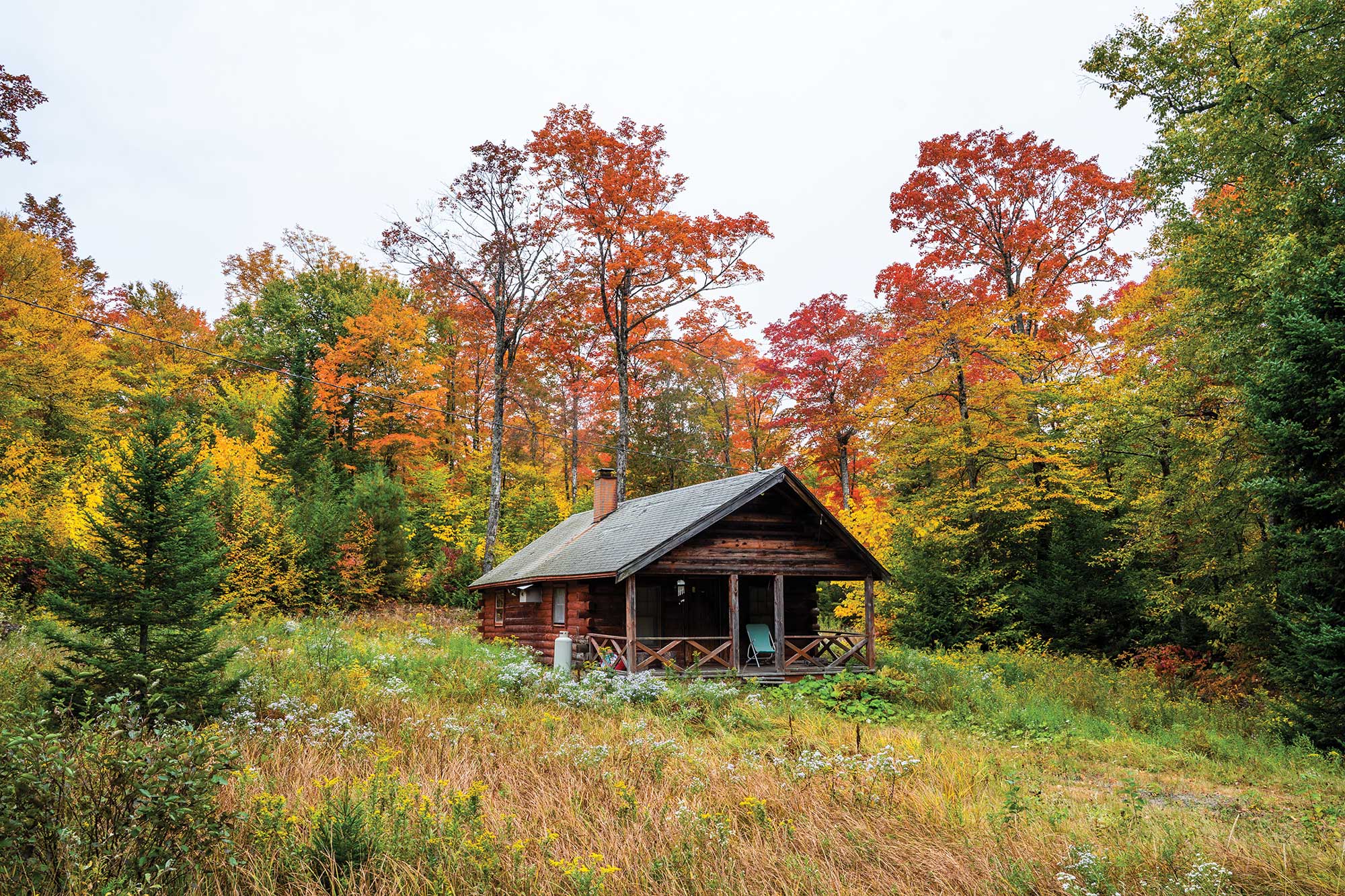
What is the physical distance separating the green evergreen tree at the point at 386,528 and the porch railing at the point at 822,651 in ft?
43.9

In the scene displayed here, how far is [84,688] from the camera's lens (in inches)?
327

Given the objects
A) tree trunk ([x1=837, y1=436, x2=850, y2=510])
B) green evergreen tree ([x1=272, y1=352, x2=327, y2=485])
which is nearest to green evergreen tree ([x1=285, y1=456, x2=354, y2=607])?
green evergreen tree ([x1=272, y1=352, x2=327, y2=485])

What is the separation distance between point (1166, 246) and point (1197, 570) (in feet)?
22.9

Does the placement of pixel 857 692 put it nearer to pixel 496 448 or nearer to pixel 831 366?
pixel 496 448

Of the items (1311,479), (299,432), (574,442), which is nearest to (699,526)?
(1311,479)

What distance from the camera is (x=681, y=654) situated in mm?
17891

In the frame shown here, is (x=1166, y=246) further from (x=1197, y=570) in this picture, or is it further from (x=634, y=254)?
(x=634, y=254)

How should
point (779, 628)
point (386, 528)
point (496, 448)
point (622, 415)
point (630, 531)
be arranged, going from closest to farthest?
point (779, 628)
point (630, 531)
point (622, 415)
point (386, 528)
point (496, 448)

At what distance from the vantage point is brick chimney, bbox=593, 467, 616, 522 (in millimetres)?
22047

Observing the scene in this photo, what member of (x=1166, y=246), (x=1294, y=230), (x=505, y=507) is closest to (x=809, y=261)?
(x=505, y=507)

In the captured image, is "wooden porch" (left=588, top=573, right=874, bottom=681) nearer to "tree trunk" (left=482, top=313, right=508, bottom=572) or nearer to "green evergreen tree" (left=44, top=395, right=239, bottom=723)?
"green evergreen tree" (left=44, top=395, right=239, bottom=723)

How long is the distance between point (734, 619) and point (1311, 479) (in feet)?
33.5

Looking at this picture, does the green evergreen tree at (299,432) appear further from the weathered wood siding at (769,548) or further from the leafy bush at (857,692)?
the leafy bush at (857,692)

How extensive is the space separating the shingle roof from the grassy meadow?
3.37m
